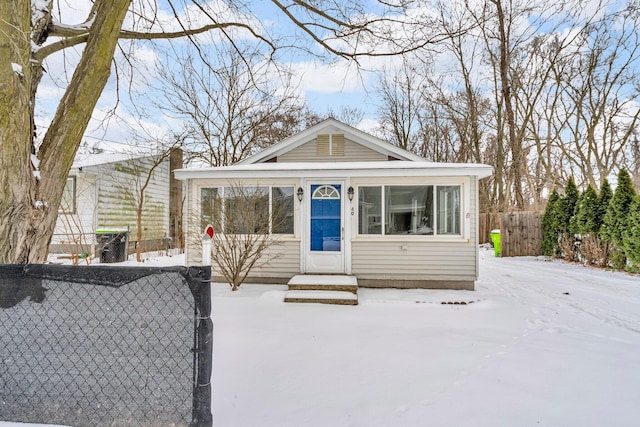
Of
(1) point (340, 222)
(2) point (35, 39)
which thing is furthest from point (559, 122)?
(2) point (35, 39)

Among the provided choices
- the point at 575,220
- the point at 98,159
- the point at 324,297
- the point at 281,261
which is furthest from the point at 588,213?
the point at 98,159

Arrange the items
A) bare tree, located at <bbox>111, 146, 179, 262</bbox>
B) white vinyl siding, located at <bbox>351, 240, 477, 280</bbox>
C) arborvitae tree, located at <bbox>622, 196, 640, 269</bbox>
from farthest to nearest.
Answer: bare tree, located at <bbox>111, 146, 179, 262</bbox> < arborvitae tree, located at <bbox>622, 196, 640, 269</bbox> < white vinyl siding, located at <bbox>351, 240, 477, 280</bbox>

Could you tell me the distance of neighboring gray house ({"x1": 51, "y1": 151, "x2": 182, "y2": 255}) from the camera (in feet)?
37.7

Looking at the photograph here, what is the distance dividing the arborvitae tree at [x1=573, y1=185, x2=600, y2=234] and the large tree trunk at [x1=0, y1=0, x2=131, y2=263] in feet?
38.5

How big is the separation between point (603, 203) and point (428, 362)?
9.15 m

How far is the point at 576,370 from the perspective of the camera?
3268mm

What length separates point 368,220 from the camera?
287 inches

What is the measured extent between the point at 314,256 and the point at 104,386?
532 centimetres

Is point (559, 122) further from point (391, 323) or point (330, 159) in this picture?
point (391, 323)

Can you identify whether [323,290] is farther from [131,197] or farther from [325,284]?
[131,197]

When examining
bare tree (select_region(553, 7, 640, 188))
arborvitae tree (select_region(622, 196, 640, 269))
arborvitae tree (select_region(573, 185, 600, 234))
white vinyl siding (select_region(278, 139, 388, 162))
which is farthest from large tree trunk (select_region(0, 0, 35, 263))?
bare tree (select_region(553, 7, 640, 188))

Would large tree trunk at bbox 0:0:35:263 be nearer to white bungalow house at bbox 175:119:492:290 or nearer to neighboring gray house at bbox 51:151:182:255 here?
white bungalow house at bbox 175:119:492:290

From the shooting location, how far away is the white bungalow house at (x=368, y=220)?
23.0ft

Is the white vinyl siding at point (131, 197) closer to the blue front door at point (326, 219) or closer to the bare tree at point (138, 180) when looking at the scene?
the bare tree at point (138, 180)
